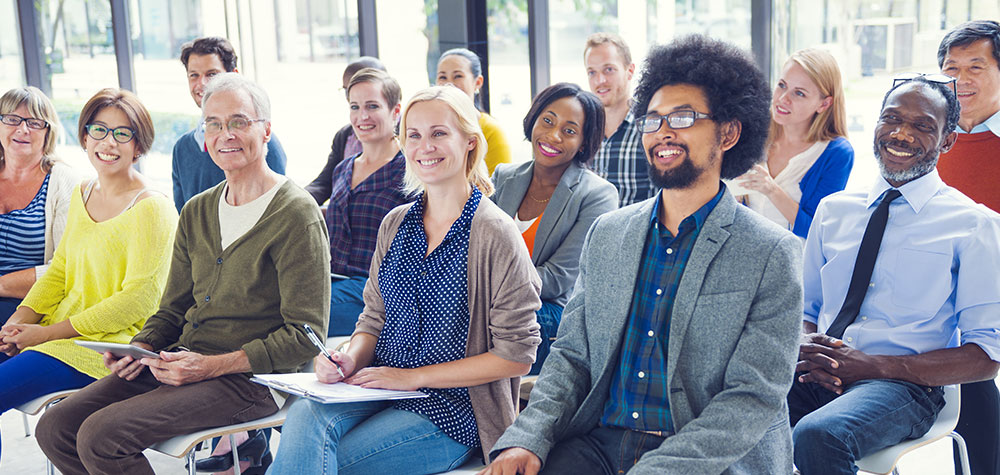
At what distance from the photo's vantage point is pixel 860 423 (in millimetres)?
1936

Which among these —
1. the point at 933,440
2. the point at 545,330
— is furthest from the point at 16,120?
the point at 933,440

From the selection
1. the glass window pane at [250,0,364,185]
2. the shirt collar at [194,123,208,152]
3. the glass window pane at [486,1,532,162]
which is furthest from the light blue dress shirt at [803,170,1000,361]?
the glass window pane at [250,0,364,185]

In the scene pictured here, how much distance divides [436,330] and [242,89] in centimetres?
99

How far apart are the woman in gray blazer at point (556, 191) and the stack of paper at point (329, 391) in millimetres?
843

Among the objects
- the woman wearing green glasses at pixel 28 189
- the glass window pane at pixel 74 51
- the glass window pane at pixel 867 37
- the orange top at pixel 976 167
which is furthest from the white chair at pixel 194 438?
the glass window pane at pixel 74 51

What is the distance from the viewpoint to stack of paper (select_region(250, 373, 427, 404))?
1.84m

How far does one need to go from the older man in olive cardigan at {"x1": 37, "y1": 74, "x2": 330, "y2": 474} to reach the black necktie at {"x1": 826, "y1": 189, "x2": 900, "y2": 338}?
1.37 m

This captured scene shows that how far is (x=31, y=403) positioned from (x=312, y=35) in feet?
11.9

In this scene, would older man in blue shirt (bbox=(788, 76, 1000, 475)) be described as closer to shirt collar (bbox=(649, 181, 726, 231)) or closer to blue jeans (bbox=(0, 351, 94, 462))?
shirt collar (bbox=(649, 181, 726, 231))

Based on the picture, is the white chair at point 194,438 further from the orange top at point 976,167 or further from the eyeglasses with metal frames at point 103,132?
the orange top at point 976,167

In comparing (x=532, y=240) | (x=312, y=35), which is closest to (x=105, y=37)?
(x=312, y=35)

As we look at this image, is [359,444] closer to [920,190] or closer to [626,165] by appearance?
[920,190]

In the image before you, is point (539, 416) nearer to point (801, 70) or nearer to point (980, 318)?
point (980, 318)

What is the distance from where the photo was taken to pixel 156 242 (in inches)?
107
